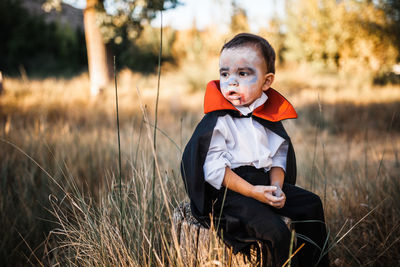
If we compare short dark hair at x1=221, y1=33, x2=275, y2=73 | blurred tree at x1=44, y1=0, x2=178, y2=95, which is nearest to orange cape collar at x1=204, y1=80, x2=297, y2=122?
short dark hair at x1=221, y1=33, x2=275, y2=73

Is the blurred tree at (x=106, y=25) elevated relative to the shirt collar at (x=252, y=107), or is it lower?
elevated

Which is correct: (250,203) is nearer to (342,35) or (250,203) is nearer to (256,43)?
(256,43)

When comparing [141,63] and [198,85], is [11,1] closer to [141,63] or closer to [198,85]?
[141,63]

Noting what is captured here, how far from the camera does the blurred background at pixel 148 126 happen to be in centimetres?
194

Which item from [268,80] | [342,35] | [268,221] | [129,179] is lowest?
[129,179]

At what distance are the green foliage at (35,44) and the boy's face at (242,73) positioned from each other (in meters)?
18.8

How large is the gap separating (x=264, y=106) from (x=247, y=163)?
1.13 feet

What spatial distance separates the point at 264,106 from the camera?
5.64ft

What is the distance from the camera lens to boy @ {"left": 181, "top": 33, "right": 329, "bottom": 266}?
1.46 m

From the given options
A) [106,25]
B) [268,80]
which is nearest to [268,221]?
[268,80]

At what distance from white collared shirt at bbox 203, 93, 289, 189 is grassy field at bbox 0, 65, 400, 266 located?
0.80 feet

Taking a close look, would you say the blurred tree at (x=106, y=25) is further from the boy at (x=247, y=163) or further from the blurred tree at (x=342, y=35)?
the blurred tree at (x=342, y=35)

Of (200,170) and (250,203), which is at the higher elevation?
(200,170)

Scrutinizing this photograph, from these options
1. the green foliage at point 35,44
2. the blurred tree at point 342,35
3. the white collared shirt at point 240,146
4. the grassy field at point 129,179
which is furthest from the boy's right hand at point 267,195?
the green foliage at point 35,44
